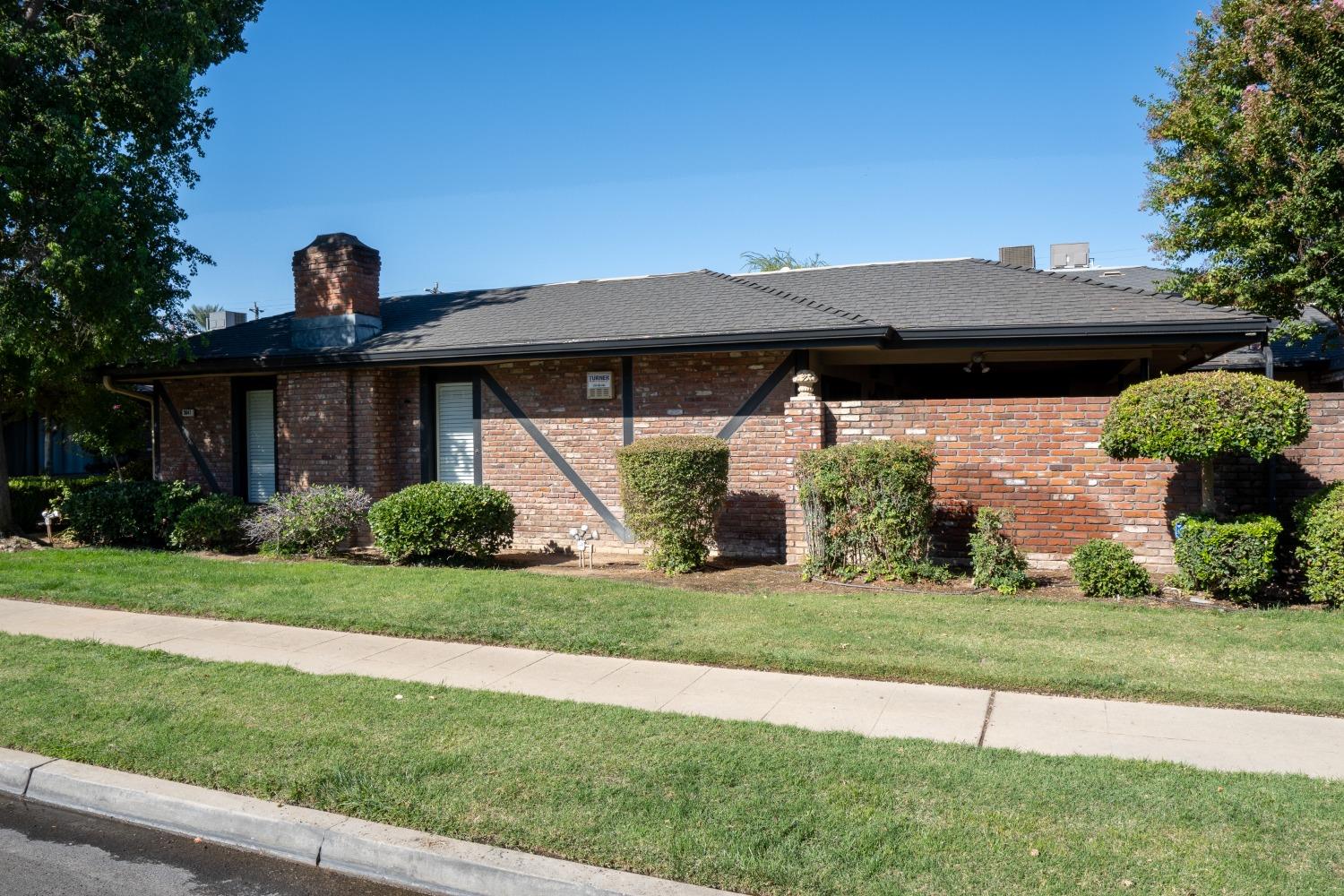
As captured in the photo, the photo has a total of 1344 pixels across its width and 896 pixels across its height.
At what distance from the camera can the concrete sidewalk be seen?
4992mm

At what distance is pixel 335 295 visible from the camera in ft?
47.3

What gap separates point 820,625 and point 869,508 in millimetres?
2259

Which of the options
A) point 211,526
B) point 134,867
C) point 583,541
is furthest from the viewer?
point 211,526

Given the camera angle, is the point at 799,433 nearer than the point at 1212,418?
No

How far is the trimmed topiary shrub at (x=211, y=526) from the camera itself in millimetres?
12875

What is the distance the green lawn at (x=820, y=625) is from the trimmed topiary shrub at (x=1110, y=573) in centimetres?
55

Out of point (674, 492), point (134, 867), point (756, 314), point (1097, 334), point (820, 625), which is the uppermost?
point (756, 314)

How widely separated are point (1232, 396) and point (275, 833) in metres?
7.80

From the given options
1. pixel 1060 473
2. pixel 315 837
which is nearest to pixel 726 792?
pixel 315 837

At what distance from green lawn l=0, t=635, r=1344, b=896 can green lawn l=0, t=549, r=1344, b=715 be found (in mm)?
1420

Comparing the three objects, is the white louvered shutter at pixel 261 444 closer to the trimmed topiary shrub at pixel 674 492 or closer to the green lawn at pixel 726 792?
the trimmed topiary shrub at pixel 674 492

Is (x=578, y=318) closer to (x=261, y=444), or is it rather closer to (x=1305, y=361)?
(x=261, y=444)

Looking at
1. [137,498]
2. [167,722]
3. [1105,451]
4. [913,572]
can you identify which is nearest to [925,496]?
[913,572]

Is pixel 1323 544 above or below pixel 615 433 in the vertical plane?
below
